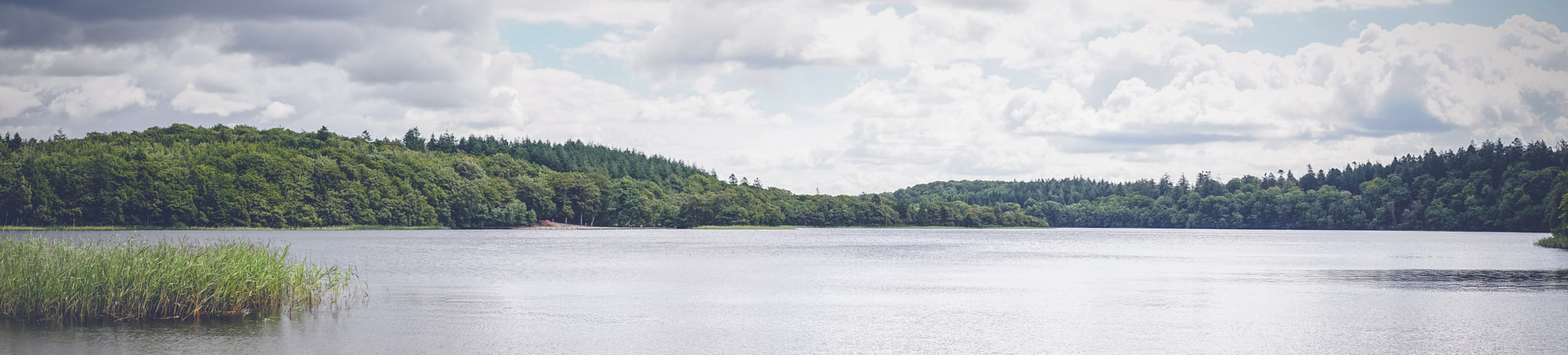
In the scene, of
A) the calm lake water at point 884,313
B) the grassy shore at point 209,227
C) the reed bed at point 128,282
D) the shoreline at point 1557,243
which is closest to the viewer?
→ the calm lake water at point 884,313

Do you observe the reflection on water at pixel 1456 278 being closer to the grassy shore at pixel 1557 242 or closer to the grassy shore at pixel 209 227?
the grassy shore at pixel 1557 242

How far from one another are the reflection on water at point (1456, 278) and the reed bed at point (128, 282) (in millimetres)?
37038

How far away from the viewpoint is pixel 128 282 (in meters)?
22.9

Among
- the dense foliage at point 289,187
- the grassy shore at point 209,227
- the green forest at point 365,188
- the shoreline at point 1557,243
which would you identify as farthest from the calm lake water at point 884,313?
the dense foliage at point 289,187

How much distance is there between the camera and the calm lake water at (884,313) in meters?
20.7

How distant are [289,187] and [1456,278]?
13035 cm

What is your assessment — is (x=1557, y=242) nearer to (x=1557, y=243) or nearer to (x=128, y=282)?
(x=1557, y=243)

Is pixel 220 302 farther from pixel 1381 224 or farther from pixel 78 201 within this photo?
pixel 1381 224

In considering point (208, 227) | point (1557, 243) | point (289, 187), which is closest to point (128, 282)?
point (1557, 243)

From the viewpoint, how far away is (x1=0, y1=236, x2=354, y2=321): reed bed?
2261 cm

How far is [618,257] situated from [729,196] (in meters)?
136

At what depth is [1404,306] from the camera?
1160 inches

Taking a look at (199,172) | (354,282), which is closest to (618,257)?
(354,282)

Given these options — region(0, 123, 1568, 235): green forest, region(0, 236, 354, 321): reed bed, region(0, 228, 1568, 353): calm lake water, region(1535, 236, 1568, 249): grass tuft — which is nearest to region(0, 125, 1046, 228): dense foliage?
region(0, 123, 1568, 235): green forest
